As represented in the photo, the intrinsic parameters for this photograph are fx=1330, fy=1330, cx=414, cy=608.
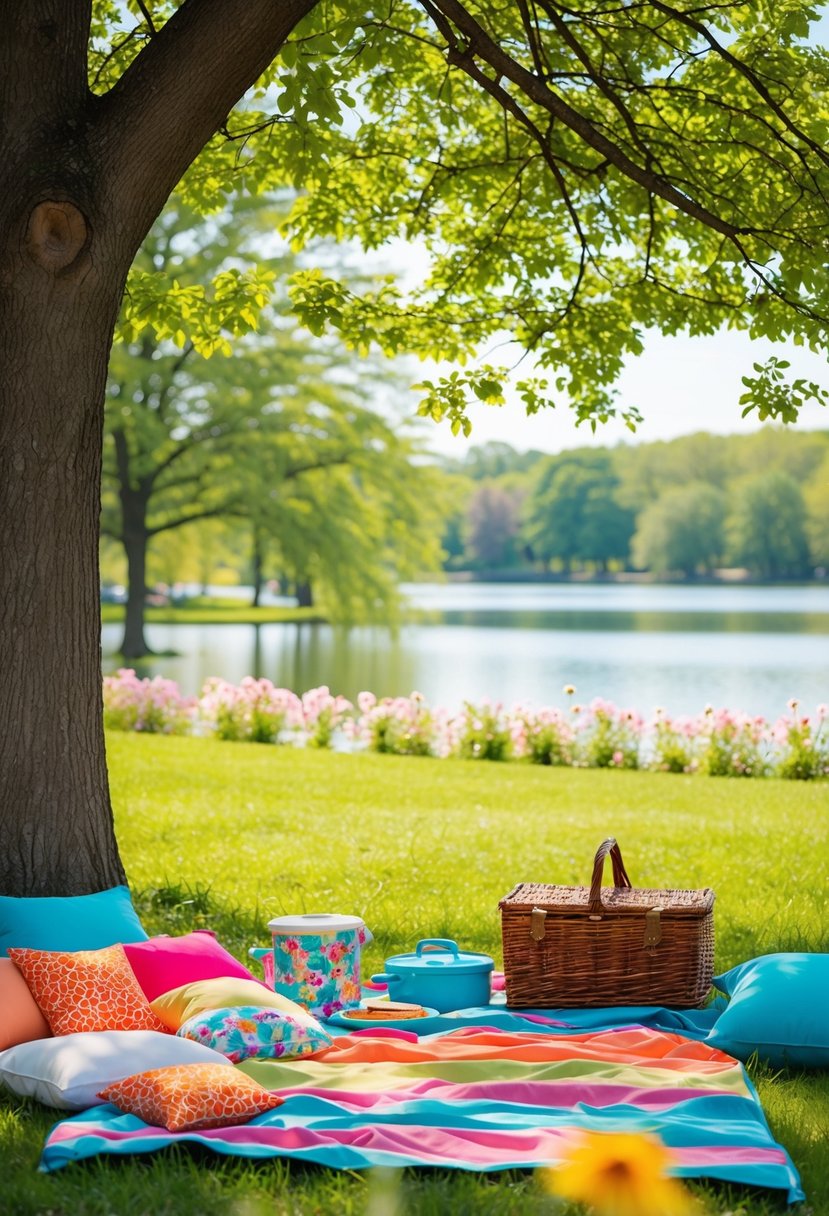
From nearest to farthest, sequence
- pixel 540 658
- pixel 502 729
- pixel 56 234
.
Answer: pixel 56 234 < pixel 502 729 < pixel 540 658

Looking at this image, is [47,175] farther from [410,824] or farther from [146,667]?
[146,667]

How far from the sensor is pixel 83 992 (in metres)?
4.06

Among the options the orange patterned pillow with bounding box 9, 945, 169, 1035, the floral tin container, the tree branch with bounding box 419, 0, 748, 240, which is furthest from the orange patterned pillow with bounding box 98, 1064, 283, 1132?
the tree branch with bounding box 419, 0, 748, 240

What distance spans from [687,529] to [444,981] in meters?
77.4

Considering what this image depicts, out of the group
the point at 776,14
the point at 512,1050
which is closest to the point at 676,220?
the point at 776,14

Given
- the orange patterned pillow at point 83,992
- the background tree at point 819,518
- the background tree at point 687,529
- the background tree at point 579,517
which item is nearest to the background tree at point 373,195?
the orange patterned pillow at point 83,992

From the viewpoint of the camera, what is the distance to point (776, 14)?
6562mm

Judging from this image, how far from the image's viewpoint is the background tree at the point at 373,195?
4.78 metres

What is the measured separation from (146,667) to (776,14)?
725 inches

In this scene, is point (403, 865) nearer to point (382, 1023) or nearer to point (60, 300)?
A: point (382, 1023)

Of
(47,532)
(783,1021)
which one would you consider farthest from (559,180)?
(783,1021)

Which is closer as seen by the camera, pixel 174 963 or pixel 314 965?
pixel 174 963

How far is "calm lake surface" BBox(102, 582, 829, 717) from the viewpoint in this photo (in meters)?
20.9

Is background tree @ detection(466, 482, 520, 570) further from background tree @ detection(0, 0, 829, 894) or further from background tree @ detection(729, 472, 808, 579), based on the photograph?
background tree @ detection(0, 0, 829, 894)
